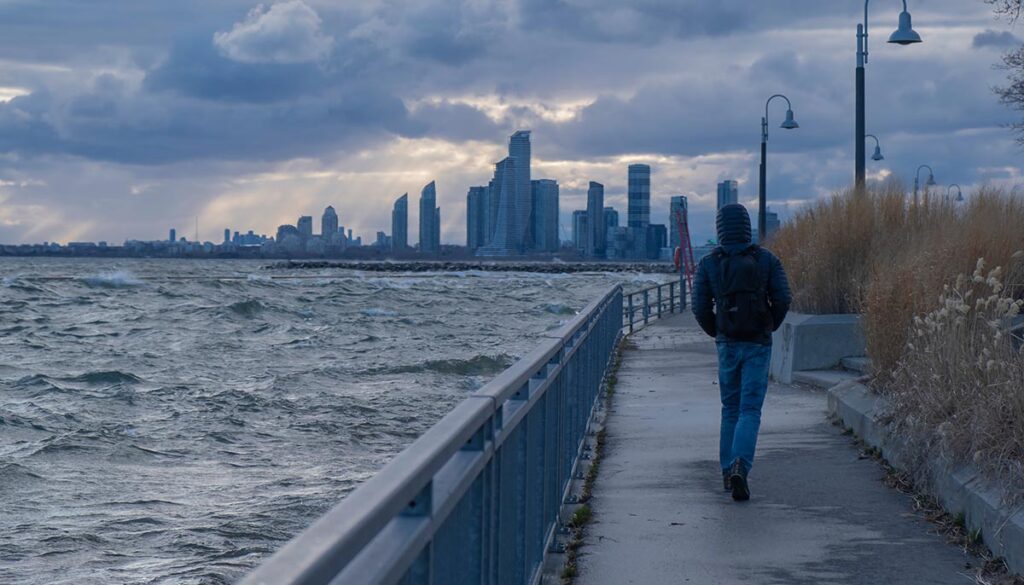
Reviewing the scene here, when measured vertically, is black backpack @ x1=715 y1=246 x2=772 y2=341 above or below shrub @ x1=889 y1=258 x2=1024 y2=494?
above

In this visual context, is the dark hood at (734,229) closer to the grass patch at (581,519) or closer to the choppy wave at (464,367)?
the grass patch at (581,519)

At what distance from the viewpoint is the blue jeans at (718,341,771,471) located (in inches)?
349

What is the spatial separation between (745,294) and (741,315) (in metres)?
0.14

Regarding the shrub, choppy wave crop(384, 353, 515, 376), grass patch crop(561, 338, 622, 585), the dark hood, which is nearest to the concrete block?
grass patch crop(561, 338, 622, 585)

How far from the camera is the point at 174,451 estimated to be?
17.8 m

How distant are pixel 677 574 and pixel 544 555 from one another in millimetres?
678

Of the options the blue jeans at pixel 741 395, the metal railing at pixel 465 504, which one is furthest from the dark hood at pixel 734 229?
the metal railing at pixel 465 504

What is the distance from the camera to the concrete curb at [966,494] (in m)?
6.57

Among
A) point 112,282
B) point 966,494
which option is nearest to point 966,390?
point 966,494

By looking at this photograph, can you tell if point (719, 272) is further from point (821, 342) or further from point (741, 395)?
point (821, 342)

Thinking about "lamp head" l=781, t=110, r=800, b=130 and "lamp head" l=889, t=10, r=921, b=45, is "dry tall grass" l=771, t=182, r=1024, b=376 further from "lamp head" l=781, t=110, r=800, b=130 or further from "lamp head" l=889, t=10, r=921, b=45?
"lamp head" l=781, t=110, r=800, b=130

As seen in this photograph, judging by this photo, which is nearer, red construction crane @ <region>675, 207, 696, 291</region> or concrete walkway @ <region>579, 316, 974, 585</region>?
concrete walkway @ <region>579, 316, 974, 585</region>

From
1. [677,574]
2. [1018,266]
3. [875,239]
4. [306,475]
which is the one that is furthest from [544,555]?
[875,239]

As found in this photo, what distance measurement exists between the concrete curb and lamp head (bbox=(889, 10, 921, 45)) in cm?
1344
